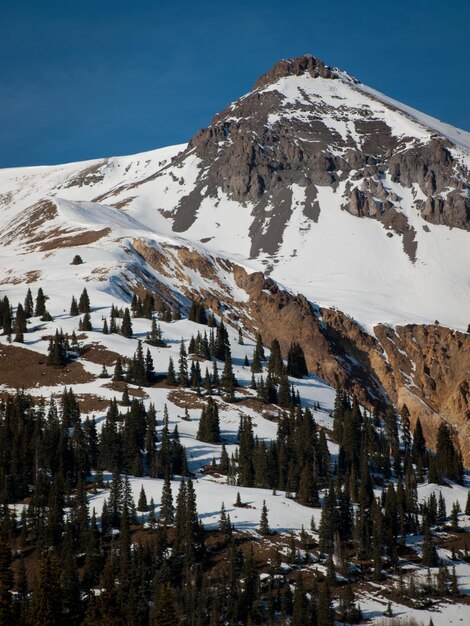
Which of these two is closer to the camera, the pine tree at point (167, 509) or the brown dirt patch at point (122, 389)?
the pine tree at point (167, 509)

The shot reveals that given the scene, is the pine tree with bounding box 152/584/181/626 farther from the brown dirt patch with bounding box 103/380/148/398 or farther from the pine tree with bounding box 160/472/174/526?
the brown dirt patch with bounding box 103/380/148/398

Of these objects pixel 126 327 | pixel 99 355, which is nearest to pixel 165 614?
→ pixel 99 355

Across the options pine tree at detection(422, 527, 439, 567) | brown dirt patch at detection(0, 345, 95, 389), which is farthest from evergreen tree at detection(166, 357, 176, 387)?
pine tree at detection(422, 527, 439, 567)

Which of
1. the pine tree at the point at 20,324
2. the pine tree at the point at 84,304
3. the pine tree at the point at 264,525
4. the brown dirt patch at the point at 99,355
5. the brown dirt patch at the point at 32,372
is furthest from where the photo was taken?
the pine tree at the point at 84,304

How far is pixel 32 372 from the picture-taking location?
6093 inches

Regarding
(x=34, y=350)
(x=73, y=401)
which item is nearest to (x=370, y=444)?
(x=73, y=401)

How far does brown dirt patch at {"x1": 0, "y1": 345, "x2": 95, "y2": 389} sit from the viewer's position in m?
152

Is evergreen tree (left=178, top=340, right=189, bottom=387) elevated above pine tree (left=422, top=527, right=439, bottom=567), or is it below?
above

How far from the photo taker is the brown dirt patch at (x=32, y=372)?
152m

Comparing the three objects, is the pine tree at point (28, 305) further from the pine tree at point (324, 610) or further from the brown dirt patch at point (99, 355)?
the pine tree at point (324, 610)

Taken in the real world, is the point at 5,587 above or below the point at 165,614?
above

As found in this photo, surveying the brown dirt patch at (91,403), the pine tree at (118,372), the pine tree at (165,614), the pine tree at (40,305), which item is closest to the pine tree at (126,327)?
the pine tree at (118,372)

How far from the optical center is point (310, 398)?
171 meters

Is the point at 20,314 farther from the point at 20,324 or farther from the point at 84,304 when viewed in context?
the point at 84,304
